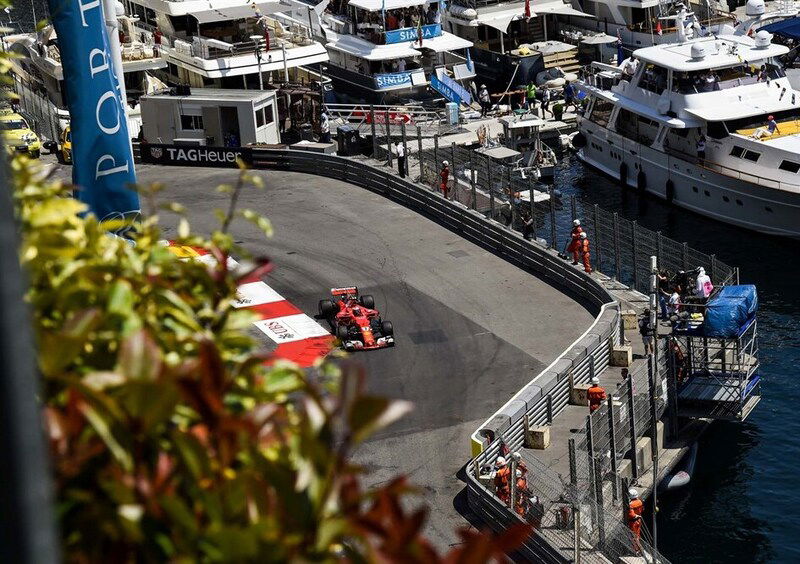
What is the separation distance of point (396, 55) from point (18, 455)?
58291 mm

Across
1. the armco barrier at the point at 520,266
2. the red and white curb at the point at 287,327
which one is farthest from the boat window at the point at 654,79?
the red and white curb at the point at 287,327

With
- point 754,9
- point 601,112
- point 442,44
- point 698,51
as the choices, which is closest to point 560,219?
point 698,51

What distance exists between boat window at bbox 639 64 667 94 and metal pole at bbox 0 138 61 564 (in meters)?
47.8

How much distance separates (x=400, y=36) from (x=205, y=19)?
949cm

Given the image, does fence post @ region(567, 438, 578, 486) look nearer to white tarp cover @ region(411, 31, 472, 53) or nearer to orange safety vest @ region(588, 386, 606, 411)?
orange safety vest @ region(588, 386, 606, 411)

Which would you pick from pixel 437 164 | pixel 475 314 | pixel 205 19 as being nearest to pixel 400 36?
pixel 205 19

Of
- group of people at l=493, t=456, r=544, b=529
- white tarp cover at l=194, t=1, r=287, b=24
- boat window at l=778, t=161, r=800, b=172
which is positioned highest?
white tarp cover at l=194, t=1, r=287, b=24

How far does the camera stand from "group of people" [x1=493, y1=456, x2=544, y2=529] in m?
22.3

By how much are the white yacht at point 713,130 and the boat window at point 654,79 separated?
4cm

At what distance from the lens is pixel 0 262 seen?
322 centimetres

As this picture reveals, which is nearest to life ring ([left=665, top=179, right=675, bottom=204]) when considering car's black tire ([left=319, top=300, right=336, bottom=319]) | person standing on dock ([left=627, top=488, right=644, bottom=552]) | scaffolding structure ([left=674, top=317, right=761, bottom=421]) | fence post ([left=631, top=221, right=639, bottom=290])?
fence post ([left=631, top=221, right=639, bottom=290])

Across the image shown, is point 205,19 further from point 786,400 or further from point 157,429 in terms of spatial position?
point 157,429

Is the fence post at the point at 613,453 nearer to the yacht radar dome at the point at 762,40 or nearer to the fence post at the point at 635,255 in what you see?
the fence post at the point at 635,255

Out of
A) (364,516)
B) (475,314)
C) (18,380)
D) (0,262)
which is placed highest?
(0,262)
